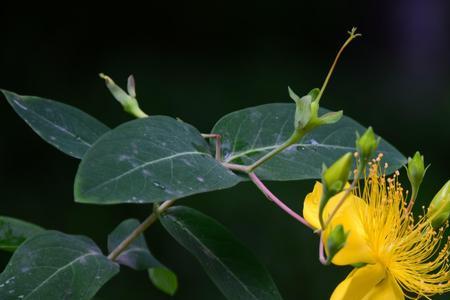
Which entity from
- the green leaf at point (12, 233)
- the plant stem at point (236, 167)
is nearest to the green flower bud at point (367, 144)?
the plant stem at point (236, 167)

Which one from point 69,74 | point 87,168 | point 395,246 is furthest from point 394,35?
point 87,168

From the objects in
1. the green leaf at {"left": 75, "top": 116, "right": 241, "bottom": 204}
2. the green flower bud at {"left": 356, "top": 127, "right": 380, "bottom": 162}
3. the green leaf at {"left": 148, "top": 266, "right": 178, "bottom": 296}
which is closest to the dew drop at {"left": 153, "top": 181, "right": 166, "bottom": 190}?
the green leaf at {"left": 75, "top": 116, "right": 241, "bottom": 204}

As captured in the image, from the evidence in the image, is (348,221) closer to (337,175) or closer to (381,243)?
(381,243)

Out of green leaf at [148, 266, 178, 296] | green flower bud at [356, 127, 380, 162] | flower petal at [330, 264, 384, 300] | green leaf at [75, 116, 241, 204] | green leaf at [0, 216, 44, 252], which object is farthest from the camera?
green leaf at [148, 266, 178, 296]

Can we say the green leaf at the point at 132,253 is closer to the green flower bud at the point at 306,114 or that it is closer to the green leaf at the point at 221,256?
the green leaf at the point at 221,256

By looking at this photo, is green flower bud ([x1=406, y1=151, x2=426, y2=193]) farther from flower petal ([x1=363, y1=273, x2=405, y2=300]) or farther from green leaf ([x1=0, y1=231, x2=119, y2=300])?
green leaf ([x1=0, y1=231, x2=119, y2=300])

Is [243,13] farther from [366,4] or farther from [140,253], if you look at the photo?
[140,253]
